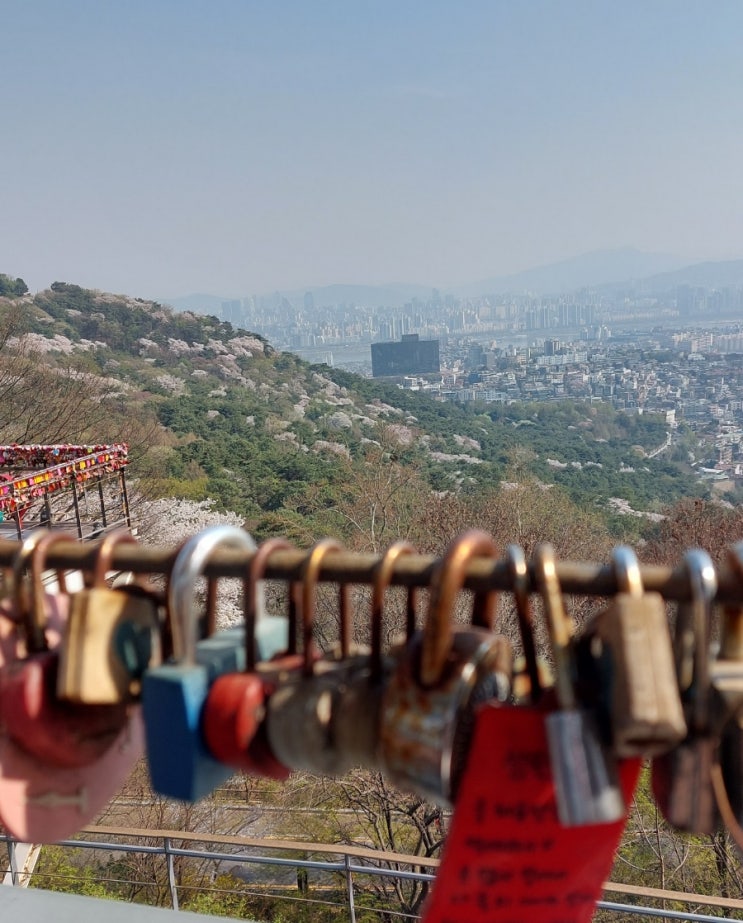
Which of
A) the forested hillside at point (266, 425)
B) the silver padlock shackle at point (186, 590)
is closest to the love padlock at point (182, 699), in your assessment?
the silver padlock shackle at point (186, 590)

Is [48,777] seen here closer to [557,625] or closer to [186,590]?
[186,590]

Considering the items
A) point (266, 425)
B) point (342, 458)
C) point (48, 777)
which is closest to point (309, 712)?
point (48, 777)

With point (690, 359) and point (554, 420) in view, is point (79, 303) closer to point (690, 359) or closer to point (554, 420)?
point (554, 420)

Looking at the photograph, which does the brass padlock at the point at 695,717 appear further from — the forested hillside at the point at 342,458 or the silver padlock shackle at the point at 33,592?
the forested hillside at the point at 342,458

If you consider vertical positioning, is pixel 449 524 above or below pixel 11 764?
below

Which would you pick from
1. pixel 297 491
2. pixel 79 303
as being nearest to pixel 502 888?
pixel 297 491

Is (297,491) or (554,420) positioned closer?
(297,491)
